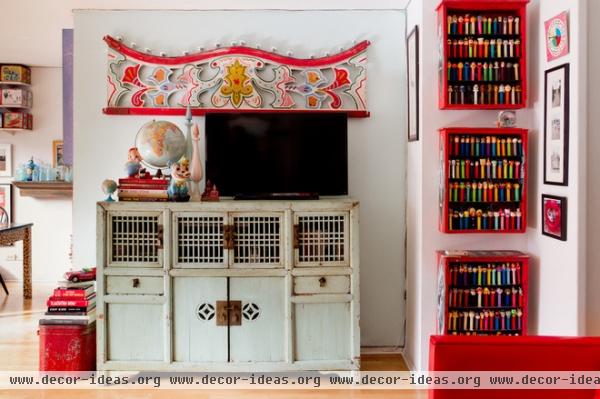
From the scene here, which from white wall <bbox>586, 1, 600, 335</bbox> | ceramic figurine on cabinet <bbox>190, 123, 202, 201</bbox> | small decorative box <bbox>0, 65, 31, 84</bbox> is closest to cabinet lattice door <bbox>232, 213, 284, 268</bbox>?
ceramic figurine on cabinet <bbox>190, 123, 202, 201</bbox>

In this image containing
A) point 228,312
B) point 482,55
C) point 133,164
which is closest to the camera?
point 482,55

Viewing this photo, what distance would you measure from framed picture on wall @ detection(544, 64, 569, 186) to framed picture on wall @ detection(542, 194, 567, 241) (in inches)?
3.2

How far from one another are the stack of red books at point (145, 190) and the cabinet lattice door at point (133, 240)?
0.29 ft

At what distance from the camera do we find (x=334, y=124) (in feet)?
12.7

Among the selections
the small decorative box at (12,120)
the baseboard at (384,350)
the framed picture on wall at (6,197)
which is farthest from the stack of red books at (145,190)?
the framed picture on wall at (6,197)

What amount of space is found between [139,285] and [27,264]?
2.94m

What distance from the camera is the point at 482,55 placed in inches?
131

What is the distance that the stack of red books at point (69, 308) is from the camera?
141 inches

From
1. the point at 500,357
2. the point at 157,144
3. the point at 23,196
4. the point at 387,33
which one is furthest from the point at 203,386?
the point at 23,196

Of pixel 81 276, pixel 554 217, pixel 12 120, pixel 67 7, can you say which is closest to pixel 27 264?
pixel 12 120

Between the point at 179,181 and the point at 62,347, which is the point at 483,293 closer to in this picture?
the point at 179,181

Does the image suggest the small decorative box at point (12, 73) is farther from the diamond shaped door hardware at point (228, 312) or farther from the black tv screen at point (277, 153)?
the diamond shaped door hardware at point (228, 312)

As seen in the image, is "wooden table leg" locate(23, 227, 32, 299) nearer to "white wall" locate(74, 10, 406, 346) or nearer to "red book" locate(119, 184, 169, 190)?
"white wall" locate(74, 10, 406, 346)

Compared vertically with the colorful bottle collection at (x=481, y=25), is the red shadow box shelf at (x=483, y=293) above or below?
below
